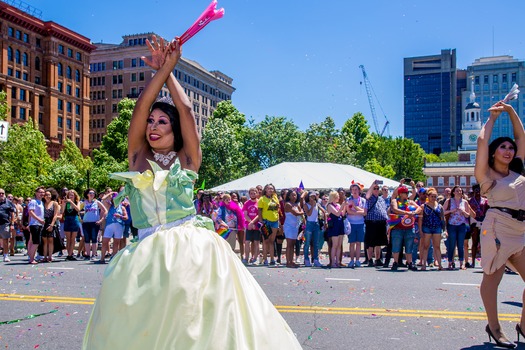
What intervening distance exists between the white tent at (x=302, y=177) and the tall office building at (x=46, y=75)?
171 feet

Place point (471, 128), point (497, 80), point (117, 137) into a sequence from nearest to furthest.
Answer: point (117, 137)
point (471, 128)
point (497, 80)

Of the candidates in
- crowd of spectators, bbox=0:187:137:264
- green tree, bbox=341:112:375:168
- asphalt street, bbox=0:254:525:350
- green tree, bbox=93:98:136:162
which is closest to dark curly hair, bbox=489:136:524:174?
asphalt street, bbox=0:254:525:350

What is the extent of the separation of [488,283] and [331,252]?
7789 mm

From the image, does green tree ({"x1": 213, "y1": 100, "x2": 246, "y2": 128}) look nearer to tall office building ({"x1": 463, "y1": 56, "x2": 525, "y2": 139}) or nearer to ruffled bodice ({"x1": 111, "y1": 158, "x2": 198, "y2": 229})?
ruffled bodice ({"x1": 111, "y1": 158, "x2": 198, "y2": 229})

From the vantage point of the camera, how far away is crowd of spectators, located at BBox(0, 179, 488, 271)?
12797 millimetres

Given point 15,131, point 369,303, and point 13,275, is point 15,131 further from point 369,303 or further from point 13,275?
point 369,303

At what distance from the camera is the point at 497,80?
188250 millimetres

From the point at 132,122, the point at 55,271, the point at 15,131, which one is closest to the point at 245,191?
the point at 55,271

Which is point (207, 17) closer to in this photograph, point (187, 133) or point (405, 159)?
point (187, 133)

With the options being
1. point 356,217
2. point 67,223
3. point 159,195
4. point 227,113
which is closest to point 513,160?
point 159,195

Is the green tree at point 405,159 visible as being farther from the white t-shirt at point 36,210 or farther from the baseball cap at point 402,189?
the white t-shirt at point 36,210

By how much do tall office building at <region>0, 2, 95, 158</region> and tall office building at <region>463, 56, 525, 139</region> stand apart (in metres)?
141

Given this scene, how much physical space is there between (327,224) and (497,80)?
7601 inches

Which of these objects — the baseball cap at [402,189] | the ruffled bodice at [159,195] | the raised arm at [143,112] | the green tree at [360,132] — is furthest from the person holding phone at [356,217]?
the green tree at [360,132]
